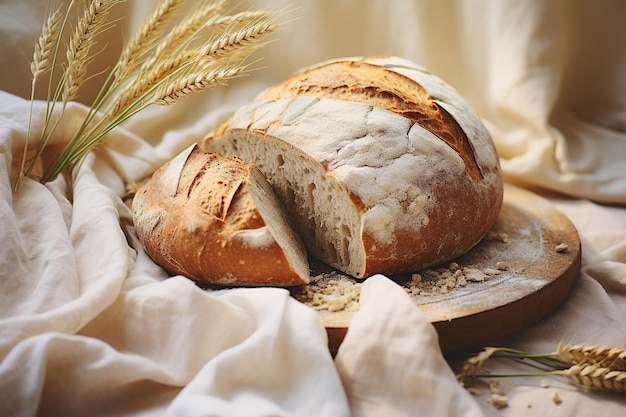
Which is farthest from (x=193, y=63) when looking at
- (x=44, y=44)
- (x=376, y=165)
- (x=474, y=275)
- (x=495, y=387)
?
(x=495, y=387)

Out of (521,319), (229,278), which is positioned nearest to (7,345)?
(229,278)

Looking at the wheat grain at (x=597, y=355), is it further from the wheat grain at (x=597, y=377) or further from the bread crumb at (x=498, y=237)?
the bread crumb at (x=498, y=237)

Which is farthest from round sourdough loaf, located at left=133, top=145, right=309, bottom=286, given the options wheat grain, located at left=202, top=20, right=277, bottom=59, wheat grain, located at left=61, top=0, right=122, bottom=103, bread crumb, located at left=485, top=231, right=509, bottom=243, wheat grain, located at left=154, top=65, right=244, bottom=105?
bread crumb, located at left=485, top=231, right=509, bottom=243

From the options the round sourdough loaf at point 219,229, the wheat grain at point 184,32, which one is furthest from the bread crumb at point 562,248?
the wheat grain at point 184,32

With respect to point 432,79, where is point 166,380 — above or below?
below

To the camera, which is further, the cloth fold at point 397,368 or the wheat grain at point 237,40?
the wheat grain at point 237,40

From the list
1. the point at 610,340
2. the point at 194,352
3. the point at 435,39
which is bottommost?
the point at 610,340

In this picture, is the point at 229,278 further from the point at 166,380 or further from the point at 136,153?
the point at 136,153
